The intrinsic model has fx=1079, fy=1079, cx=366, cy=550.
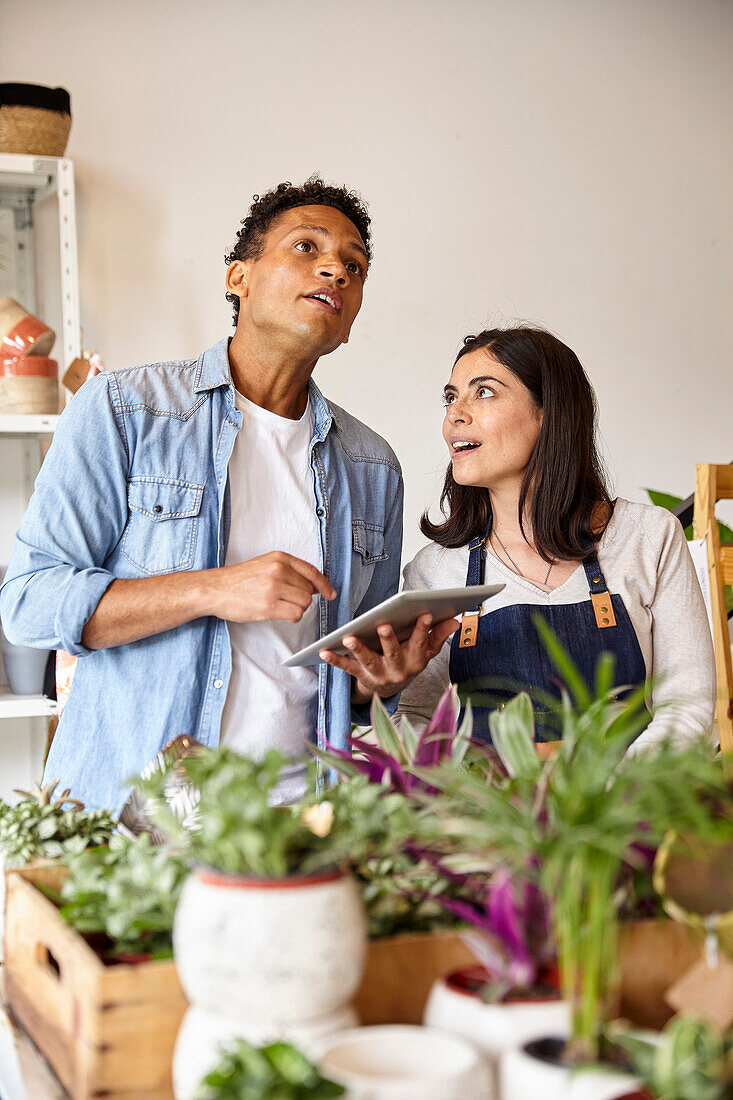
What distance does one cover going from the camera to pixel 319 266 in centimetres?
165

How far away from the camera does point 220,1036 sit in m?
0.63

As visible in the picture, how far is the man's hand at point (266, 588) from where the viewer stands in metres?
1.36

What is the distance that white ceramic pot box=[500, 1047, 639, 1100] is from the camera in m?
0.58

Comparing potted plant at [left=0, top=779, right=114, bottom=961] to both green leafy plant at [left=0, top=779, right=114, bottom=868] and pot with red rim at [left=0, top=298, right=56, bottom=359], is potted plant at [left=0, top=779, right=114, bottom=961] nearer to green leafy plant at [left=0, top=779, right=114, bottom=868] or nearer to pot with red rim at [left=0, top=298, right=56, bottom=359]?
green leafy plant at [left=0, top=779, right=114, bottom=868]

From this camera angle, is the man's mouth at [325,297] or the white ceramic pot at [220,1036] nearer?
the white ceramic pot at [220,1036]

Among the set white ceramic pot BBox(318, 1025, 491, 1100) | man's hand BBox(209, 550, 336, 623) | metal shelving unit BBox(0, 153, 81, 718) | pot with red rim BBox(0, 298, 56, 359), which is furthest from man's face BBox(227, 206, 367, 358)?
white ceramic pot BBox(318, 1025, 491, 1100)

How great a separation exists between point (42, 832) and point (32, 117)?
2.03m

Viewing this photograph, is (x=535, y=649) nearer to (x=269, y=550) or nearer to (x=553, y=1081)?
(x=269, y=550)

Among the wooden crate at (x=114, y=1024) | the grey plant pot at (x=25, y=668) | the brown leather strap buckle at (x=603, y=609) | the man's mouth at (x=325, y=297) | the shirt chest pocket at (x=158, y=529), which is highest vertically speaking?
the man's mouth at (x=325, y=297)

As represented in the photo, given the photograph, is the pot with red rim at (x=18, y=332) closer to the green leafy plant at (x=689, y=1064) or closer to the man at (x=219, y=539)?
the man at (x=219, y=539)

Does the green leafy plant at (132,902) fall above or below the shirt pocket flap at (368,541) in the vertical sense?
below

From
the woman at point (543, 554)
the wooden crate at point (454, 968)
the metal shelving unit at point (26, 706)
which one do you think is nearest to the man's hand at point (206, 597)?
the woman at point (543, 554)

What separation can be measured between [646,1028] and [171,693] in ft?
3.05

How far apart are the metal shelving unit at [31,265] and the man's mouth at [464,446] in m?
1.08
